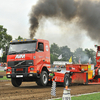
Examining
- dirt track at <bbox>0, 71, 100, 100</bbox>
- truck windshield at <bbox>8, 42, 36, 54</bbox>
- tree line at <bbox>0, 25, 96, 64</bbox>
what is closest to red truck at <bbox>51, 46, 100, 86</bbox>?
dirt track at <bbox>0, 71, 100, 100</bbox>

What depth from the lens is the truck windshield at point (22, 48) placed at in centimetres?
1455

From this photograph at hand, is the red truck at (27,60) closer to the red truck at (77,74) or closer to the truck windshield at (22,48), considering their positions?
the truck windshield at (22,48)

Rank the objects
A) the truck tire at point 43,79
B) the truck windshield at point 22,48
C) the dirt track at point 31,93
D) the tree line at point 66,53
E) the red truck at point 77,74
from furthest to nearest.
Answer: the tree line at point 66,53 → the red truck at point 77,74 → the truck tire at point 43,79 → the truck windshield at point 22,48 → the dirt track at point 31,93

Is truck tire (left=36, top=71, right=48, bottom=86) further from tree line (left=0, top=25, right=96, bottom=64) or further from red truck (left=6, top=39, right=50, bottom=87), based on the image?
tree line (left=0, top=25, right=96, bottom=64)

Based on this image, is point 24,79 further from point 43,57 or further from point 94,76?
point 94,76

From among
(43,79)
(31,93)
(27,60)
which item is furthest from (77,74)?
(31,93)

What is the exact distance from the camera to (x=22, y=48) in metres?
14.7

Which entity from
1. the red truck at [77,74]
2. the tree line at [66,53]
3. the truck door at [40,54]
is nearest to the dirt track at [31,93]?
the red truck at [77,74]

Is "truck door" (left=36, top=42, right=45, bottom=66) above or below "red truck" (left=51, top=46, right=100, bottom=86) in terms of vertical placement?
above

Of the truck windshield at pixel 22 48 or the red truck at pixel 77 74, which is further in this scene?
the red truck at pixel 77 74

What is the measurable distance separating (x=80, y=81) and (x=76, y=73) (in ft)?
2.16

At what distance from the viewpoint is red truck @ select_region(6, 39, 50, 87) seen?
14.4 meters

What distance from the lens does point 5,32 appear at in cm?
7975

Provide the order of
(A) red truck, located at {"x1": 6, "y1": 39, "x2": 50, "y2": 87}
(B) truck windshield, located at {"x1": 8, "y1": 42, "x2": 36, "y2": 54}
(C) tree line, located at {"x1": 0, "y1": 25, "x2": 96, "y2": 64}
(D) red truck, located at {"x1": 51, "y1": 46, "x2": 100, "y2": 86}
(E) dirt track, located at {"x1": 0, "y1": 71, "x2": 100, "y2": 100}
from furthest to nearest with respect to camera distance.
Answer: (C) tree line, located at {"x1": 0, "y1": 25, "x2": 96, "y2": 64}, (D) red truck, located at {"x1": 51, "y1": 46, "x2": 100, "y2": 86}, (B) truck windshield, located at {"x1": 8, "y1": 42, "x2": 36, "y2": 54}, (A) red truck, located at {"x1": 6, "y1": 39, "x2": 50, "y2": 87}, (E) dirt track, located at {"x1": 0, "y1": 71, "x2": 100, "y2": 100}
